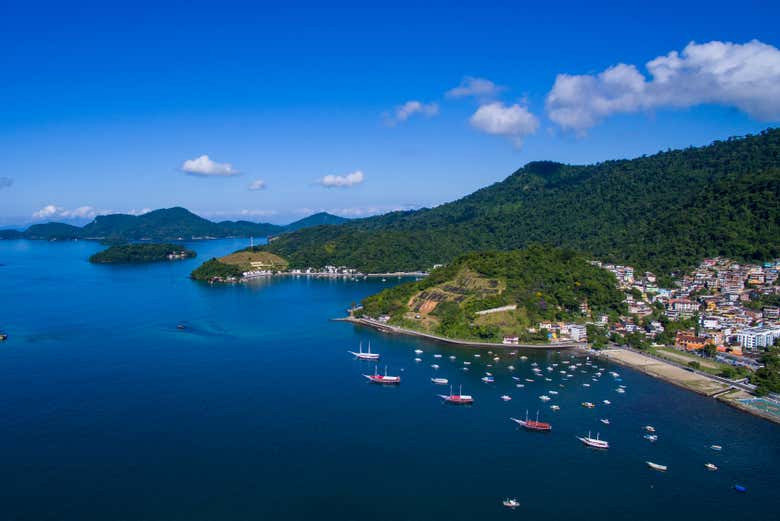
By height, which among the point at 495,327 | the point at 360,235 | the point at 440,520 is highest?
the point at 360,235

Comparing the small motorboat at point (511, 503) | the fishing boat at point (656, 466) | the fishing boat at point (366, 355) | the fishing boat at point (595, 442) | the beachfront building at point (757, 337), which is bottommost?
the small motorboat at point (511, 503)

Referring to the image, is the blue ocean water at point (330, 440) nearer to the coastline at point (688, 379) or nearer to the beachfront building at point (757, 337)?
the coastline at point (688, 379)

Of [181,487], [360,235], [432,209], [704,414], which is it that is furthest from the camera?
[432,209]

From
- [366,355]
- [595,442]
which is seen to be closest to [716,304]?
[595,442]

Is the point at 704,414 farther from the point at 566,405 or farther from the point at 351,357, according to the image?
the point at 351,357

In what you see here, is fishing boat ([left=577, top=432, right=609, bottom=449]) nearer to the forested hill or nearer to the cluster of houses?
Result: the cluster of houses

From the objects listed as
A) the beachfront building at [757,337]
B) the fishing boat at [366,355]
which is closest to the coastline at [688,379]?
the beachfront building at [757,337]

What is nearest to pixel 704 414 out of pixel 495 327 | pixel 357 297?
pixel 495 327
